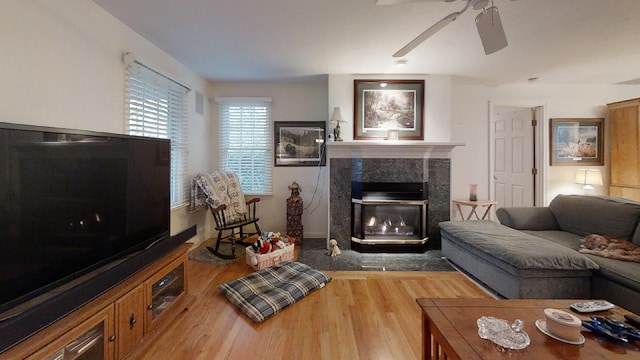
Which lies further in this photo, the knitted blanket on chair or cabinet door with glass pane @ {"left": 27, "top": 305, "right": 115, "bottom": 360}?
the knitted blanket on chair

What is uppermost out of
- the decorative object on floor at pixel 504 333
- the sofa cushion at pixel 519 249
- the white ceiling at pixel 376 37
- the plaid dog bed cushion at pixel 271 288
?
the white ceiling at pixel 376 37

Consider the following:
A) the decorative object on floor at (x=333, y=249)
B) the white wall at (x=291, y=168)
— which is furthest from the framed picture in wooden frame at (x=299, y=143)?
the decorative object on floor at (x=333, y=249)

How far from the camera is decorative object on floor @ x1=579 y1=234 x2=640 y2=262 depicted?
1988 mm

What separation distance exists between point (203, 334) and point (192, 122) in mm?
2563

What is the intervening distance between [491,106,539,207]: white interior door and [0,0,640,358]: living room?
0.51 ft

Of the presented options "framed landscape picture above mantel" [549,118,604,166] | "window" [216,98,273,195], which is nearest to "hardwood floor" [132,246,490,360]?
"window" [216,98,273,195]

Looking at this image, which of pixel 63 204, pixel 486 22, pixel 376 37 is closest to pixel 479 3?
pixel 486 22

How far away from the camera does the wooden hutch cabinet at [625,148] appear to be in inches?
136

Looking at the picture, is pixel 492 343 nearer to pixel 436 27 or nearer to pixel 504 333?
pixel 504 333

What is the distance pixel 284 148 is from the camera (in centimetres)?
395

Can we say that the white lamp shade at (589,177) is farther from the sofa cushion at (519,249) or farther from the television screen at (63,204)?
the television screen at (63,204)

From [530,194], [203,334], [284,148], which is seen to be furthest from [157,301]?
[530,194]

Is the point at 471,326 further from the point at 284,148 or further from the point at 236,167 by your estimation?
the point at 236,167

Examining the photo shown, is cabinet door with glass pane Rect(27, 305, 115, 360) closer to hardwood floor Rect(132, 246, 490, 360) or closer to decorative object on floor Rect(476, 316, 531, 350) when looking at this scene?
hardwood floor Rect(132, 246, 490, 360)
